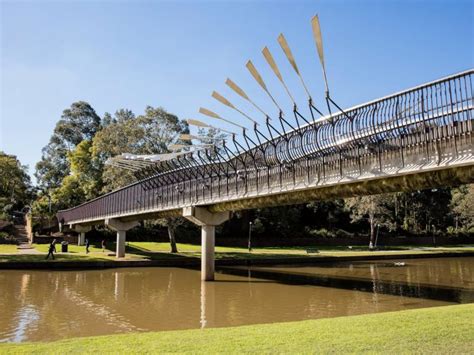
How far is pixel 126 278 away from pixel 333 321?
2044 centimetres

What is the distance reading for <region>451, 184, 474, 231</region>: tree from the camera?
64500 millimetres

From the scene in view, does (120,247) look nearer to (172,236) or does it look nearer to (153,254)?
(153,254)

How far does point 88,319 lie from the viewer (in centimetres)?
1605

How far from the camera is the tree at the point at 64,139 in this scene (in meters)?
95.3

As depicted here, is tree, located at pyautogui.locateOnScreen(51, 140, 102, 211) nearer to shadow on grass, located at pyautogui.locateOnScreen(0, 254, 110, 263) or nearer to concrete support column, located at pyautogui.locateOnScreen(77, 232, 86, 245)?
concrete support column, located at pyautogui.locateOnScreen(77, 232, 86, 245)

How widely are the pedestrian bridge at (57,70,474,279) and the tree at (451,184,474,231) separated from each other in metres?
47.3

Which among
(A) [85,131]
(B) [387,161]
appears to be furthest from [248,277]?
(A) [85,131]

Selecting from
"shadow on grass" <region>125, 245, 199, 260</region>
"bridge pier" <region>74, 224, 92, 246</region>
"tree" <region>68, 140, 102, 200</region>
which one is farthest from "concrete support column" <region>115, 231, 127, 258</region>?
"tree" <region>68, 140, 102, 200</region>

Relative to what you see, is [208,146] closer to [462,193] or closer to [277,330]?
[277,330]

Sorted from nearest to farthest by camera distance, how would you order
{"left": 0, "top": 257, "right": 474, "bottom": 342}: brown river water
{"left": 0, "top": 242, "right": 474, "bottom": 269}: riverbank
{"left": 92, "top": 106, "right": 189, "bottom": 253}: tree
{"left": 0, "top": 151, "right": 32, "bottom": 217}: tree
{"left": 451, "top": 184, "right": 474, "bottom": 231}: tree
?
{"left": 0, "top": 257, "right": 474, "bottom": 342}: brown river water, {"left": 0, "top": 242, "right": 474, "bottom": 269}: riverbank, {"left": 92, "top": 106, "right": 189, "bottom": 253}: tree, {"left": 451, "top": 184, "right": 474, "bottom": 231}: tree, {"left": 0, "top": 151, "right": 32, "bottom": 217}: tree

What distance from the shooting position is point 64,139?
10300 centimetres

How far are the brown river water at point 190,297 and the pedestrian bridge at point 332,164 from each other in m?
4.93

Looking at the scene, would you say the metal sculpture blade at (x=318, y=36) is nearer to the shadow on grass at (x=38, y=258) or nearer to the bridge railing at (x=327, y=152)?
the bridge railing at (x=327, y=152)

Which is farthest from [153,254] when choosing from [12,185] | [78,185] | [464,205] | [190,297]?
[12,185]
